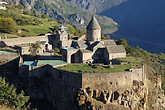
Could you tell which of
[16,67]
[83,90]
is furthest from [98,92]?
[16,67]

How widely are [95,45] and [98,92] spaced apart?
51.2 ft

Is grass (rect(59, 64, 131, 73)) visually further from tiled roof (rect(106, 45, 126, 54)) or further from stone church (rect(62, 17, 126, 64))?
tiled roof (rect(106, 45, 126, 54))

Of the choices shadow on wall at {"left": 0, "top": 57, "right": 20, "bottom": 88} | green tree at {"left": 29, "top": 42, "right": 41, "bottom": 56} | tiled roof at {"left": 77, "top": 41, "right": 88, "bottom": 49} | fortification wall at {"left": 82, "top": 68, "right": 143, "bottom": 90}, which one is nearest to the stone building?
green tree at {"left": 29, "top": 42, "right": 41, "bottom": 56}

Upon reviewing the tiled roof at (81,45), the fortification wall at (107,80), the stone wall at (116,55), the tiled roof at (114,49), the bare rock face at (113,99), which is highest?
the tiled roof at (81,45)

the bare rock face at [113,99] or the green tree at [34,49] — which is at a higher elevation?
the green tree at [34,49]

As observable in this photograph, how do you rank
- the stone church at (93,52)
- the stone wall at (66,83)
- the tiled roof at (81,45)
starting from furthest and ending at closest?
the tiled roof at (81,45), the stone church at (93,52), the stone wall at (66,83)

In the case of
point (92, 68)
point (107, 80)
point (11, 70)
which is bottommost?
point (107, 80)

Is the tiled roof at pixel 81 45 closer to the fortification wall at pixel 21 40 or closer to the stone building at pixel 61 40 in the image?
the stone building at pixel 61 40

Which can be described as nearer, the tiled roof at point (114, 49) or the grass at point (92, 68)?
the grass at point (92, 68)

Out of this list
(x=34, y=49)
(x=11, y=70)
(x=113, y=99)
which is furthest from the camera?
(x=34, y=49)

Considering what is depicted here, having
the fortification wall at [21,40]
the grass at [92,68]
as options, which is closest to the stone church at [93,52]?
the grass at [92,68]

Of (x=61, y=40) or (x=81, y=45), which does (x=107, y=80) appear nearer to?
(x=81, y=45)

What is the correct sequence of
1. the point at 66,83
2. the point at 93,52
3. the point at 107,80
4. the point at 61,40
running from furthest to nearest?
the point at 61,40
the point at 93,52
the point at 66,83
the point at 107,80

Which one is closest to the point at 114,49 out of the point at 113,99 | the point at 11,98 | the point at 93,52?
the point at 93,52
